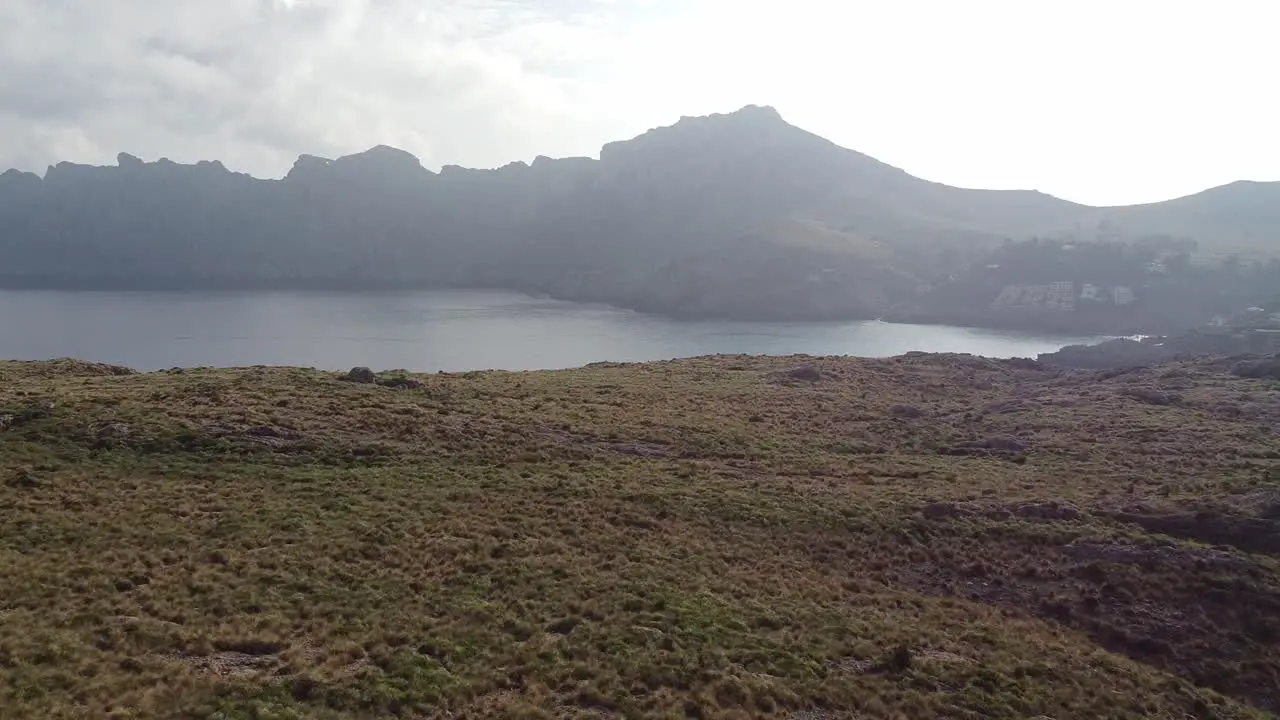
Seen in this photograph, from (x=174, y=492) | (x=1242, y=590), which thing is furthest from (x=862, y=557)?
(x=174, y=492)

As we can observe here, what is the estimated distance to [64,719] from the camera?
43.4ft

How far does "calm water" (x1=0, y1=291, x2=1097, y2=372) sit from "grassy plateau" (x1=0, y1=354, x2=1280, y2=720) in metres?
89.9

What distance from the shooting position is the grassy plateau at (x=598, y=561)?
1627 centimetres

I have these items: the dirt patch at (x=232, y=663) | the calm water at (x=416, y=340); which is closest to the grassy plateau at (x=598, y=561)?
the dirt patch at (x=232, y=663)

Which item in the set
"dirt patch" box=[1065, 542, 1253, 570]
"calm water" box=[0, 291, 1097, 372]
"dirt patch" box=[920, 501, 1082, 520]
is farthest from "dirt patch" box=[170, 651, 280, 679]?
"calm water" box=[0, 291, 1097, 372]

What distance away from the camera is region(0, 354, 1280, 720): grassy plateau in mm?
16266

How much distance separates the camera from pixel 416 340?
155m

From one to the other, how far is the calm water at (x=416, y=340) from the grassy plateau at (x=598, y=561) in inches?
3538

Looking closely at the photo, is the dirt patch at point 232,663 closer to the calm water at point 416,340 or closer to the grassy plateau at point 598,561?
the grassy plateau at point 598,561

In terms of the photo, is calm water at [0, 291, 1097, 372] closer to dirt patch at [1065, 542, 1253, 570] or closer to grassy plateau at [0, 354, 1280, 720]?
grassy plateau at [0, 354, 1280, 720]

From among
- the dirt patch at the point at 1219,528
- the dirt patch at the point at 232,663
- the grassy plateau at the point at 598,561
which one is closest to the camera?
the dirt patch at the point at 232,663

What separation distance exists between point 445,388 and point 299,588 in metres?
25.6

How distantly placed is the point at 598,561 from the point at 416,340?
139549mm

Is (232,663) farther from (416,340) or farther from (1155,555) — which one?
(416,340)
